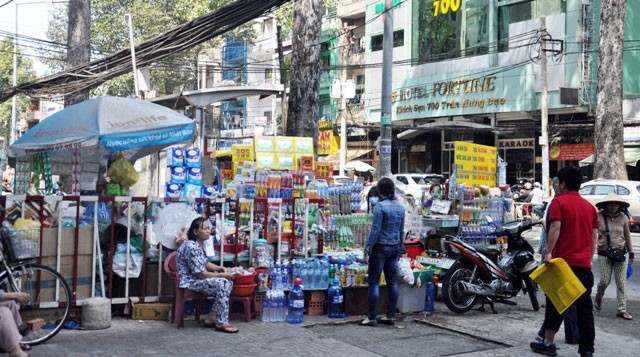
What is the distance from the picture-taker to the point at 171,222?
7.78 metres

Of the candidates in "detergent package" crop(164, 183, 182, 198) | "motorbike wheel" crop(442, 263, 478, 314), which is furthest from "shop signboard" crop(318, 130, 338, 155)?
"motorbike wheel" crop(442, 263, 478, 314)

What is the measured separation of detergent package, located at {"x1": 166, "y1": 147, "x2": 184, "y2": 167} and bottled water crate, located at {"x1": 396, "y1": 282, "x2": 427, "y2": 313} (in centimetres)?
599

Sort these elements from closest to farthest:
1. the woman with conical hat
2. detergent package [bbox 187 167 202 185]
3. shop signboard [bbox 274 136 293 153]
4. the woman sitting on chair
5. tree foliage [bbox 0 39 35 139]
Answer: the woman sitting on chair
the woman with conical hat
shop signboard [bbox 274 136 293 153]
detergent package [bbox 187 167 202 185]
tree foliage [bbox 0 39 35 139]

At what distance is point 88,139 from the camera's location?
767 cm

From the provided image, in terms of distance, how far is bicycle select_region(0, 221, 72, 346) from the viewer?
6406mm

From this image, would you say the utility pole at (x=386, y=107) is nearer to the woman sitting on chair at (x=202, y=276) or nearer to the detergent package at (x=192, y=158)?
the detergent package at (x=192, y=158)

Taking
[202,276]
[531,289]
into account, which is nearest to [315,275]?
[202,276]

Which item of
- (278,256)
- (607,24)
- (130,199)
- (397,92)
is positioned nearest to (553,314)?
(278,256)

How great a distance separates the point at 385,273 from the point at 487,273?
157 centimetres

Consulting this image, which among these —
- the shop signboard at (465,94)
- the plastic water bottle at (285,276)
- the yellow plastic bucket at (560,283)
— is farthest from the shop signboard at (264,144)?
the shop signboard at (465,94)

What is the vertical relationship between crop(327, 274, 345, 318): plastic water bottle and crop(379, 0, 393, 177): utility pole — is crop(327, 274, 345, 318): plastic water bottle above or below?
below

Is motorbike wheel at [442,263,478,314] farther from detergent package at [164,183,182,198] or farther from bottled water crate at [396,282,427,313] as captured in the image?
detergent package at [164,183,182,198]

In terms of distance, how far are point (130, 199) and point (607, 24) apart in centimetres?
1812

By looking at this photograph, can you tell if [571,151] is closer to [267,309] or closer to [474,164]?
[474,164]
